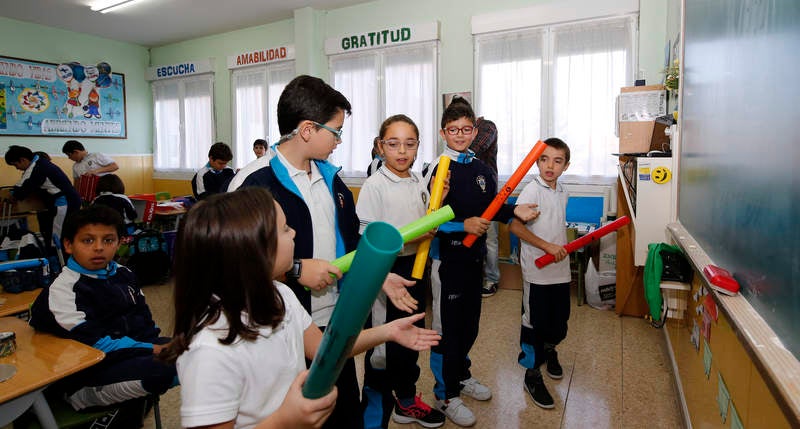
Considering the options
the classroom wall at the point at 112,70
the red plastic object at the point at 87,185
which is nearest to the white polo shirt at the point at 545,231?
the red plastic object at the point at 87,185

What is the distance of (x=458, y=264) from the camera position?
2.12m

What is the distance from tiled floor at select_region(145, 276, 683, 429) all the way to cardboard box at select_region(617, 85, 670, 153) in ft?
4.25

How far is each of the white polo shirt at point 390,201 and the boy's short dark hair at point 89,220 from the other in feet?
3.50

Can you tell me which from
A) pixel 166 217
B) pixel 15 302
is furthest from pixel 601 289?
pixel 166 217

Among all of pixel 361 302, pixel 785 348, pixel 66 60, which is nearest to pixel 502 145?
pixel 785 348

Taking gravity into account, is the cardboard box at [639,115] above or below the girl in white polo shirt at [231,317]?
above

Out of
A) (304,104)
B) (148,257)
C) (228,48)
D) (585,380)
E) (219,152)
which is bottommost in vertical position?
(585,380)

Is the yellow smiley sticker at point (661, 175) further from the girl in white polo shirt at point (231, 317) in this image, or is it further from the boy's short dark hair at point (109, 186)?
the boy's short dark hair at point (109, 186)

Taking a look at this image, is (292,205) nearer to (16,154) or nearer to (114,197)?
(114,197)

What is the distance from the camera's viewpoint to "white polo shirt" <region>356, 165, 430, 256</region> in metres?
1.97

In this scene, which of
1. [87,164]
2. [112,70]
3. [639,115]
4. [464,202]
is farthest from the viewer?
[112,70]

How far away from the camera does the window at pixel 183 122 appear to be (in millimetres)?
7322

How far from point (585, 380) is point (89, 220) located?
2575 millimetres

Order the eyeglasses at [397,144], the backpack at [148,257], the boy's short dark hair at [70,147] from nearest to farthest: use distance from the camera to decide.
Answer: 1. the eyeglasses at [397,144]
2. the backpack at [148,257]
3. the boy's short dark hair at [70,147]
